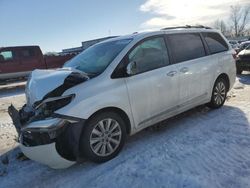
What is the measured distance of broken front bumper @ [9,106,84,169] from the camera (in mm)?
3738

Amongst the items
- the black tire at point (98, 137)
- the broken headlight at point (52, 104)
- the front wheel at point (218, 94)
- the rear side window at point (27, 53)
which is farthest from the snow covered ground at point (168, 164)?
the rear side window at point (27, 53)

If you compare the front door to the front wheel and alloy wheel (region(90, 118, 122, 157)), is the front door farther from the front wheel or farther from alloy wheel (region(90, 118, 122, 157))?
the front wheel

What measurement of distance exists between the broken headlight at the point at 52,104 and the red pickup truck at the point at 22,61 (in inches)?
546

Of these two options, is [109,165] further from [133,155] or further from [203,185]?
[203,185]

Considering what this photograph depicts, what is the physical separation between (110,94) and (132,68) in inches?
23.0

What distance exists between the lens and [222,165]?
3.78 metres

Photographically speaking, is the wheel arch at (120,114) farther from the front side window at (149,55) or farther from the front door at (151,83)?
the front side window at (149,55)

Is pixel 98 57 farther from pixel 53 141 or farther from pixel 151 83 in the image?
pixel 53 141

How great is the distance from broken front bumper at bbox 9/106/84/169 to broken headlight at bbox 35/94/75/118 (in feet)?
0.46

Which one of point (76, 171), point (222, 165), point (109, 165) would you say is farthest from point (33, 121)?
point (222, 165)

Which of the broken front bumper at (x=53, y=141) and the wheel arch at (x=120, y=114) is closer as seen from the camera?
the broken front bumper at (x=53, y=141)

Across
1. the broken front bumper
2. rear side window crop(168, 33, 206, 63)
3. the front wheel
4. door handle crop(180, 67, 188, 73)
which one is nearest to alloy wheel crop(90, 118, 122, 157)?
the broken front bumper

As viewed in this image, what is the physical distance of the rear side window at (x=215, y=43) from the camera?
20.0 feet

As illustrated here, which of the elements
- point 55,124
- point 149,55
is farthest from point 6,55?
point 55,124
